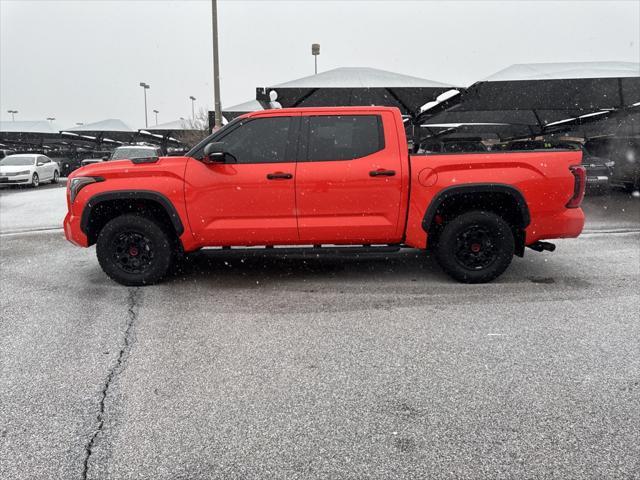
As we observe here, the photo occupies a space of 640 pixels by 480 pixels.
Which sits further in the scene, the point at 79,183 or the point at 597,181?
the point at 597,181

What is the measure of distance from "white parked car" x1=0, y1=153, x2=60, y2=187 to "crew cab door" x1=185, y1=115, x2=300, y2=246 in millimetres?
19147

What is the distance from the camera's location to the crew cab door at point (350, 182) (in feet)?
17.1

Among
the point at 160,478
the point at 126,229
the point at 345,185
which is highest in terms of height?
the point at 345,185

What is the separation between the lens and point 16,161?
22.0 m

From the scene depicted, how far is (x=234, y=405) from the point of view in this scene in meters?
2.91

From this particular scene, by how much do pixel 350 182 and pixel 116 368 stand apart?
9.35 feet

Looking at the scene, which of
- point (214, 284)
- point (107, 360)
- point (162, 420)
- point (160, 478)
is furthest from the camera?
point (214, 284)

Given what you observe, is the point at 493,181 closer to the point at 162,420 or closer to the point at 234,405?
the point at 234,405

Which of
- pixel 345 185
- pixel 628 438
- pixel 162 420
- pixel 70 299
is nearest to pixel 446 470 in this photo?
pixel 628 438

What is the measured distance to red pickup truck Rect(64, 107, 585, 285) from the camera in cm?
520

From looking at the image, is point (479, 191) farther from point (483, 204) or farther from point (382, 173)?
point (382, 173)

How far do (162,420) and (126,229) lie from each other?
3134 mm

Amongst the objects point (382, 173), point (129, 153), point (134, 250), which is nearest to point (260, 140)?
point (382, 173)

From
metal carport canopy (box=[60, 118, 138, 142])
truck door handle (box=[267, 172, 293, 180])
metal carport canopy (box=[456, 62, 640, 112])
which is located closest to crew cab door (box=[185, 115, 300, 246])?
truck door handle (box=[267, 172, 293, 180])
